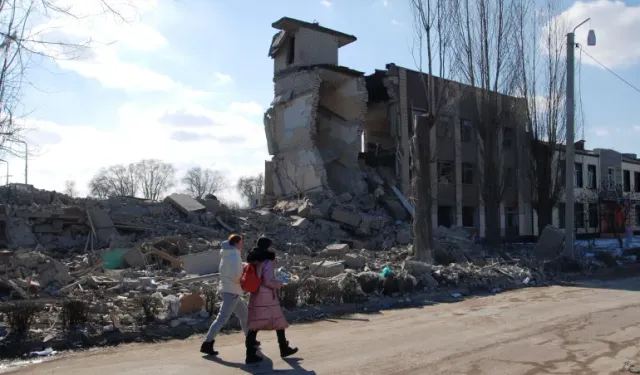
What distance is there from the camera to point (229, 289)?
6.75m

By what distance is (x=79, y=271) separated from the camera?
12.9 m

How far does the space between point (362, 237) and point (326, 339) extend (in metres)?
16.1

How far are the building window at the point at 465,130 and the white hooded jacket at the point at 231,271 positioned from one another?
101 ft

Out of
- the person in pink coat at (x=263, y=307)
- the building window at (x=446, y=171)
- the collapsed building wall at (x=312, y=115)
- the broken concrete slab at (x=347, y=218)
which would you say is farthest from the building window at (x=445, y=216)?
the person in pink coat at (x=263, y=307)

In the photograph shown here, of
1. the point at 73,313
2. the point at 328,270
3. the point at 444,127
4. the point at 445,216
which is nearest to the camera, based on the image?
the point at 73,313

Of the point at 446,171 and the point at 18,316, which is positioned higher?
the point at 446,171

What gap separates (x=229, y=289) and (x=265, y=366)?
3.57 feet

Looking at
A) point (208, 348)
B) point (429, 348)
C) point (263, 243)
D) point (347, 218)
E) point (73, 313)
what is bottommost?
point (429, 348)

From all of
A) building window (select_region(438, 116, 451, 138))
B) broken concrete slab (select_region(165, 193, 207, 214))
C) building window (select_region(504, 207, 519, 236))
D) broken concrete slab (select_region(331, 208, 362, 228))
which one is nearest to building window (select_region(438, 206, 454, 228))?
building window (select_region(438, 116, 451, 138))

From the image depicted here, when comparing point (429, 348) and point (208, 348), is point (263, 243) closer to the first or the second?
point (208, 348)

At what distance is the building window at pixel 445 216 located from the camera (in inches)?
1339

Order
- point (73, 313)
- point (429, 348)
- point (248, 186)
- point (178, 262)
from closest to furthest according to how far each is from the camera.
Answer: point (429, 348)
point (73, 313)
point (178, 262)
point (248, 186)

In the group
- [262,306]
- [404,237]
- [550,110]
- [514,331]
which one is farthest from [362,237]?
[262,306]

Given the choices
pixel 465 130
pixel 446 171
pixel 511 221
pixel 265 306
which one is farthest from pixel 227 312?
pixel 511 221
